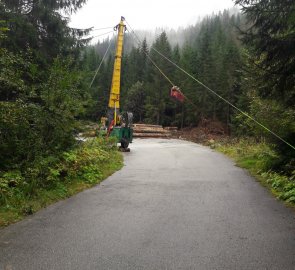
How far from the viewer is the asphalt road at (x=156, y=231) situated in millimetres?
4605

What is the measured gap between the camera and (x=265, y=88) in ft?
31.2

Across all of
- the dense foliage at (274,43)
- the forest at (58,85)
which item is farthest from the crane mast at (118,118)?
the dense foliage at (274,43)

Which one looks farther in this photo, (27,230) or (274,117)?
(274,117)

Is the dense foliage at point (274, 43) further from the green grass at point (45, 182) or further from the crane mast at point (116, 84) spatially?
the crane mast at point (116, 84)

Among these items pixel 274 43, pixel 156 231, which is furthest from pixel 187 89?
pixel 156 231

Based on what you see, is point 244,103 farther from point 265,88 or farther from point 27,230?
point 27,230

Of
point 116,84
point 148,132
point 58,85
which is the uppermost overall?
point 116,84

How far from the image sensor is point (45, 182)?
8.23 m

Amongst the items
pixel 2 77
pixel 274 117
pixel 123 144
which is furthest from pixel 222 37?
pixel 2 77

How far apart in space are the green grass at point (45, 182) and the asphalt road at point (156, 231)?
304 mm

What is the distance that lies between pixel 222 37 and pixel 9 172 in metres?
85.7

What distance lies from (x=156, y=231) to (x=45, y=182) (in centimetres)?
351

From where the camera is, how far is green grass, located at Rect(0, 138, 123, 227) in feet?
21.9

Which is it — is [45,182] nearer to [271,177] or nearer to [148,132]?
[271,177]
